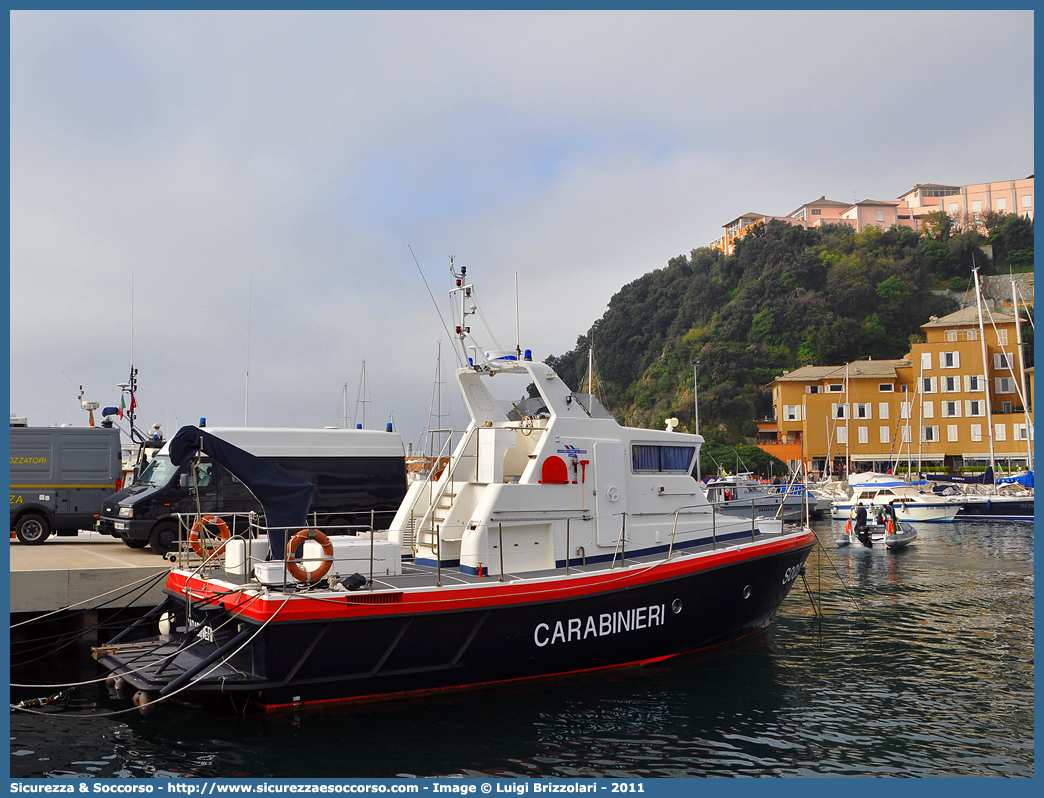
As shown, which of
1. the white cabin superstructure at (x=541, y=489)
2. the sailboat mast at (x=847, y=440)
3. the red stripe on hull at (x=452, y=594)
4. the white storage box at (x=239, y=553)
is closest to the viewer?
the red stripe on hull at (x=452, y=594)

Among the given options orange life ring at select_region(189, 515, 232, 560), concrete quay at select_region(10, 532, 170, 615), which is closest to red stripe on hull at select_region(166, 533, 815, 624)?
orange life ring at select_region(189, 515, 232, 560)

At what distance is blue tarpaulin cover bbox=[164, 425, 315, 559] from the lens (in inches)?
326

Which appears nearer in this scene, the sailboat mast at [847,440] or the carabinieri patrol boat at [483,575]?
the carabinieri patrol boat at [483,575]

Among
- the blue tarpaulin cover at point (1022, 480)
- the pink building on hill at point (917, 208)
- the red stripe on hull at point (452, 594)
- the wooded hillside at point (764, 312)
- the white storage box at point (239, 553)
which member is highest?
the pink building on hill at point (917, 208)

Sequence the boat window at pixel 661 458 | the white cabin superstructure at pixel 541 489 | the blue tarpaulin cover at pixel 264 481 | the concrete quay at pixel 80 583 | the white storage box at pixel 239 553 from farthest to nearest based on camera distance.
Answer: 1. the boat window at pixel 661 458
2. the concrete quay at pixel 80 583
3. the white cabin superstructure at pixel 541 489
4. the white storage box at pixel 239 553
5. the blue tarpaulin cover at pixel 264 481

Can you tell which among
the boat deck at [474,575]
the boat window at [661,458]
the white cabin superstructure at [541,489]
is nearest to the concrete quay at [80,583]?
the boat deck at [474,575]

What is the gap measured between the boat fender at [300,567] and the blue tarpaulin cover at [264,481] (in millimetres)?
200

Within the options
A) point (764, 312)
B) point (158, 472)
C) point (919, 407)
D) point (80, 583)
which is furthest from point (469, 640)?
point (764, 312)

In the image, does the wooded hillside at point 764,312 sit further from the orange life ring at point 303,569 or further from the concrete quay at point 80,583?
the orange life ring at point 303,569

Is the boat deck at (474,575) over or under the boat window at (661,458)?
under

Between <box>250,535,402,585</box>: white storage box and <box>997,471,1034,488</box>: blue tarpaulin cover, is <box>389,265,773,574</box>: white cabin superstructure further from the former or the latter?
<box>997,471,1034,488</box>: blue tarpaulin cover

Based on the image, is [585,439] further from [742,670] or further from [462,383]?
[742,670]

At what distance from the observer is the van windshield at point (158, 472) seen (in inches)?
537

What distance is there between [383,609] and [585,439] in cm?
361
